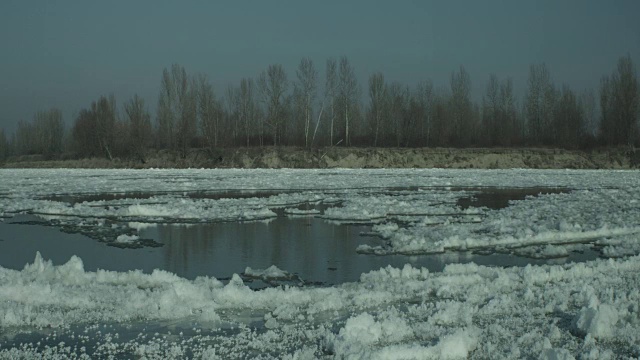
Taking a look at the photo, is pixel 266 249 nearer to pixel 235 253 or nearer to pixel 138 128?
pixel 235 253

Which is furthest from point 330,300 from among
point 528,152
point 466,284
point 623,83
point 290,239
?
point 623,83

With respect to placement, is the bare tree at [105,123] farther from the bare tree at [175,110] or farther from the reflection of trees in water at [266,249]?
the reflection of trees in water at [266,249]

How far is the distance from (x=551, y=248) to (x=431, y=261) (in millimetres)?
2010

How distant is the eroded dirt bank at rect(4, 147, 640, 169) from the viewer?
51750 mm

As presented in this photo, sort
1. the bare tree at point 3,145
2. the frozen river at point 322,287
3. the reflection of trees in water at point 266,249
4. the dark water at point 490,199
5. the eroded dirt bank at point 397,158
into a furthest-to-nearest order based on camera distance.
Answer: the bare tree at point 3,145 → the eroded dirt bank at point 397,158 → the dark water at point 490,199 → the reflection of trees in water at point 266,249 → the frozen river at point 322,287

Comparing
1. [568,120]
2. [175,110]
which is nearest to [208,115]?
[175,110]

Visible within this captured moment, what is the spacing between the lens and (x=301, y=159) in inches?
2034

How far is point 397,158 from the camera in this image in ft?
173

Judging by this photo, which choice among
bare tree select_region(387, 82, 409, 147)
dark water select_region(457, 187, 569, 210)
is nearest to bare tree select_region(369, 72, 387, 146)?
bare tree select_region(387, 82, 409, 147)

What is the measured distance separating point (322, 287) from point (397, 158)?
46.5m

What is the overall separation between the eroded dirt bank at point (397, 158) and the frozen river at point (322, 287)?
38.5 meters

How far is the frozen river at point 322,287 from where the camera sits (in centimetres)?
475

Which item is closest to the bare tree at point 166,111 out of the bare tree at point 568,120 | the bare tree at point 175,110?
the bare tree at point 175,110

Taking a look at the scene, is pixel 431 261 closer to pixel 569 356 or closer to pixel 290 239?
pixel 290 239
